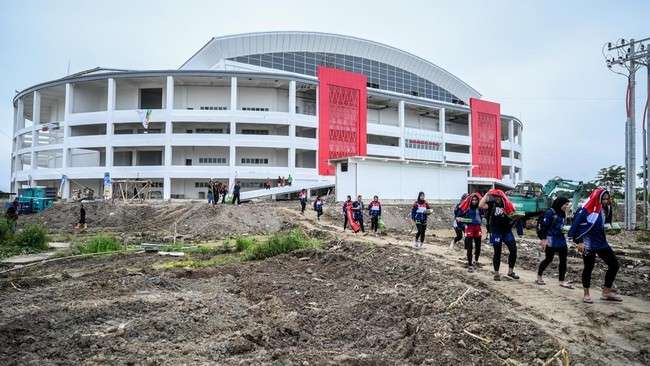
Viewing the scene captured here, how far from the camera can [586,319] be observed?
5.89 metres

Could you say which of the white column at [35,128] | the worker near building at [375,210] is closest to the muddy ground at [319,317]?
the worker near building at [375,210]

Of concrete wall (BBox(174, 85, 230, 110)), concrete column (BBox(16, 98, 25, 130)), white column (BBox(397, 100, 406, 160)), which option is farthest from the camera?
concrete column (BBox(16, 98, 25, 130))

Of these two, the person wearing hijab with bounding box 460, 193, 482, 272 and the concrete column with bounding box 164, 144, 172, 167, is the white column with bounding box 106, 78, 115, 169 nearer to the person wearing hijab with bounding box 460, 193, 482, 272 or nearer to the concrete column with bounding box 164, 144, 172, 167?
the concrete column with bounding box 164, 144, 172, 167

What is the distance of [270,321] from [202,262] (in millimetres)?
6474

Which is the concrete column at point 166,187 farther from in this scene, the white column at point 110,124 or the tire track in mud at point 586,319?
the tire track in mud at point 586,319

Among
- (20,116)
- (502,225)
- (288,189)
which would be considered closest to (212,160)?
(288,189)

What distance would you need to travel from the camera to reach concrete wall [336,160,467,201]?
29734 mm

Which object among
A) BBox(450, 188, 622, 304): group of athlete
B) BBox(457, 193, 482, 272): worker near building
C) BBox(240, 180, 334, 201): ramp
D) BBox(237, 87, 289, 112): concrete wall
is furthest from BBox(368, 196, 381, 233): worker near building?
BBox(237, 87, 289, 112): concrete wall

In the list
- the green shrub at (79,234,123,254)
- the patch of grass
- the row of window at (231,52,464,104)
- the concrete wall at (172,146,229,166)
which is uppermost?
the row of window at (231,52,464,104)

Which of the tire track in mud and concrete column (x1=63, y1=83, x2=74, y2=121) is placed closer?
the tire track in mud

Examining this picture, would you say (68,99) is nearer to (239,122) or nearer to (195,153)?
(195,153)

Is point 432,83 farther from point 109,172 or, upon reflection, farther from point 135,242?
point 135,242

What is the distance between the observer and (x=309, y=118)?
41.5 meters

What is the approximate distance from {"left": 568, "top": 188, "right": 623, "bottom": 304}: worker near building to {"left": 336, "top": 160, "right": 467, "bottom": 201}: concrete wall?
74.3 ft
